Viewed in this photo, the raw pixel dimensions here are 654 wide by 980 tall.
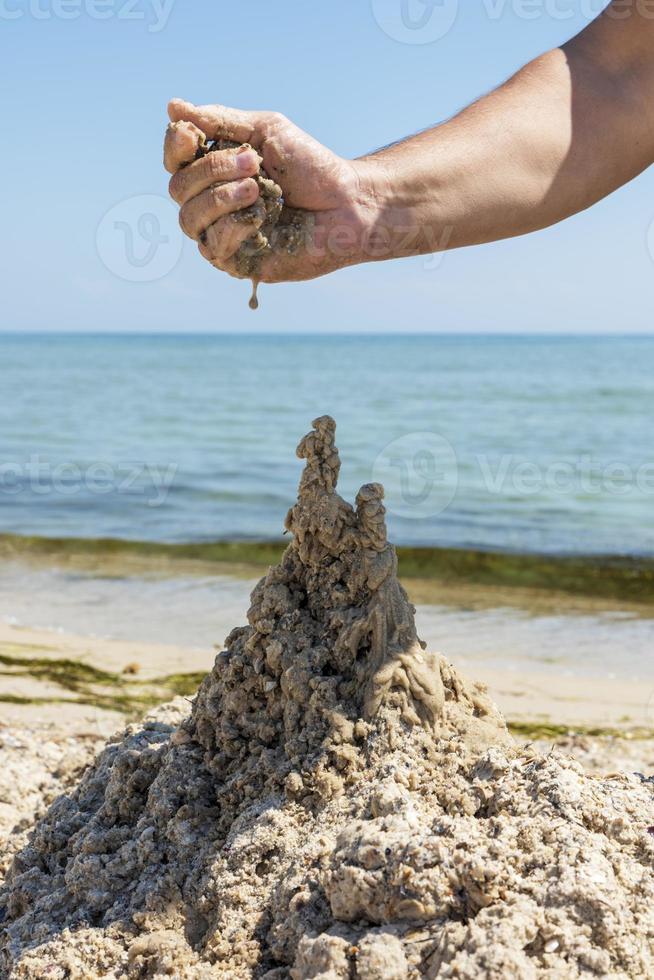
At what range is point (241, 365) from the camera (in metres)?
45.4

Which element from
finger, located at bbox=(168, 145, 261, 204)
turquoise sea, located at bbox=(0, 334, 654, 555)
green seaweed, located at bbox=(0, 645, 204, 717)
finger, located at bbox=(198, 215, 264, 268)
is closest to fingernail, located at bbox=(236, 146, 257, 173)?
finger, located at bbox=(168, 145, 261, 204)

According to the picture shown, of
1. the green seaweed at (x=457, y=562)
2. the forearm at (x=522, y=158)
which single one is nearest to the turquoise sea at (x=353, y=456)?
the green seaweed at (x=457, y=562)

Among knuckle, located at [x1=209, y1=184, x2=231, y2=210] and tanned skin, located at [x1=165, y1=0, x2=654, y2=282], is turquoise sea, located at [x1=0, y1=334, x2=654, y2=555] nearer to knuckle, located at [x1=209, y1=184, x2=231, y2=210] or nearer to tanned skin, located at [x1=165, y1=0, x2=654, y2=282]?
tanned skin, located at [x1=165, y1=0, x2=654, y2=282]

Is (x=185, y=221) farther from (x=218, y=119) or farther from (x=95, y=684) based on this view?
(x=95, y=684)

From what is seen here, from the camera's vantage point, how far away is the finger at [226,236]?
2.01m

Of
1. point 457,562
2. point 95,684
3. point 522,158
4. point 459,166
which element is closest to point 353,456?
point 457,562

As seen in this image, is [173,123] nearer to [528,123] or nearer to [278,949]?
[528,123]

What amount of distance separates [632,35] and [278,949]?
A: 8.46 feet

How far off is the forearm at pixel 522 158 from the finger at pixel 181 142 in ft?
1.36

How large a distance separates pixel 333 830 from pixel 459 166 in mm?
1637

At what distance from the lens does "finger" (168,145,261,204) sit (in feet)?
6.50

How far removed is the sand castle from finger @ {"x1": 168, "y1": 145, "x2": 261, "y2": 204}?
70 centimetres

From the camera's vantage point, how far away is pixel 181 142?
198 centimetres

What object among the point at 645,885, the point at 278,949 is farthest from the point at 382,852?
the point at 645,885
